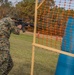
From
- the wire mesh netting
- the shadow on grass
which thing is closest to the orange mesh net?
the wire mesh netting

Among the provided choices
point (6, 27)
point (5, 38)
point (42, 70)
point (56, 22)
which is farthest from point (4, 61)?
point (42, 70)

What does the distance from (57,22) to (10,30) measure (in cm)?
100

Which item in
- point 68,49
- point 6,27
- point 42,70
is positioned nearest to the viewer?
point 68,49

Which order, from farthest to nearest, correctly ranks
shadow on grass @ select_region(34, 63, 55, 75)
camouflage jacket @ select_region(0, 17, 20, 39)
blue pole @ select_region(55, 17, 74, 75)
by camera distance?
shadow on grass @ select_region(34, 63, 55, 75) → camouflage jacket @ select_region(0, 17, 20, 39) → blue pole @ select_region(55, 17, 74, 75)

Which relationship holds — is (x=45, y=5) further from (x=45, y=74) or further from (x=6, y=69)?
(x=45, y=74)

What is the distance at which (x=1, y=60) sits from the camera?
5.81 m

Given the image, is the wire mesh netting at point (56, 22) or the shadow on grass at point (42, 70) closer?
the wire mesh netting at point (56, 22)

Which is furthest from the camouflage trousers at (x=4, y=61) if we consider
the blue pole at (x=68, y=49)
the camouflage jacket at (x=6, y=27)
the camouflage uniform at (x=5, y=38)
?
the blue pole at (x=68, y=49)

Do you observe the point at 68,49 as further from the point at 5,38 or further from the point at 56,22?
the point at 5,38

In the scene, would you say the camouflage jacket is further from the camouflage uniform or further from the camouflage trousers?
the camouflage trousers

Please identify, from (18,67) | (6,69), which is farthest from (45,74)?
(6,69)

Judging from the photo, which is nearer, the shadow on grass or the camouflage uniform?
the camouflage uniform

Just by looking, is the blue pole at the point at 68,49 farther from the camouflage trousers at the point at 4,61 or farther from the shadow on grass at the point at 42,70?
the shadow on grass at the point at 42,70

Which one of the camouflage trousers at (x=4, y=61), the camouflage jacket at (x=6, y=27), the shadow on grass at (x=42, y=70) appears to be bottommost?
the shadow on grass at (x=42, y=70)
